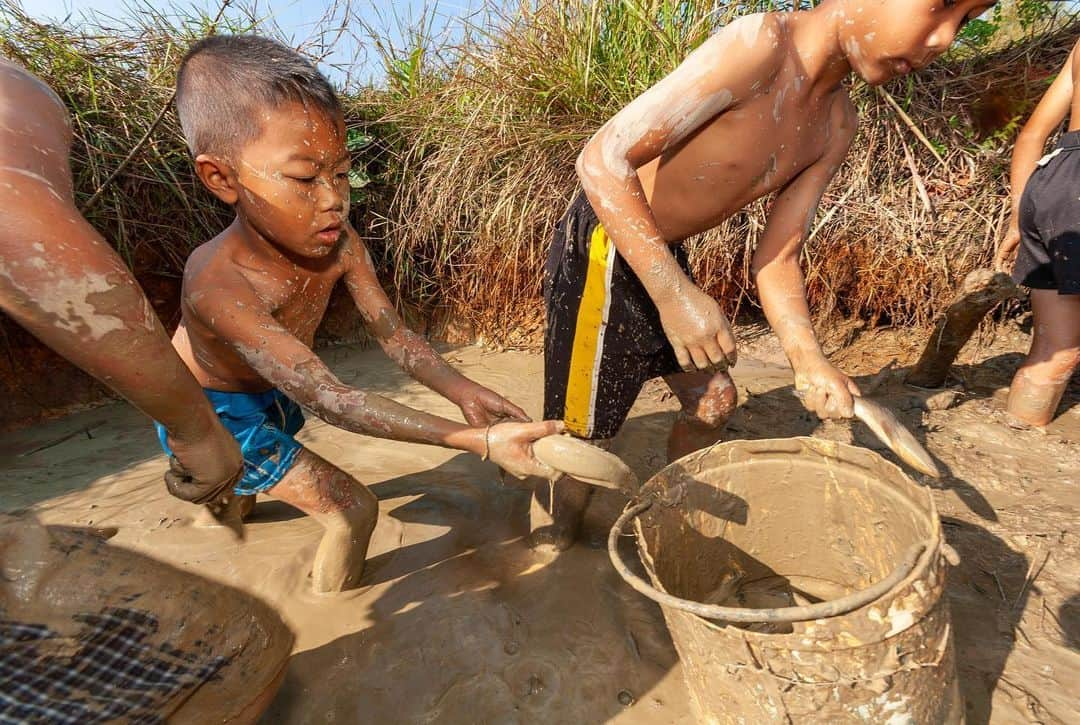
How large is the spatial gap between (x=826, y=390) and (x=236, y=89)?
1.78 m

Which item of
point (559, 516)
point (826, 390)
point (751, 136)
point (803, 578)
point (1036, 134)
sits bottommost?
point (803, 578)

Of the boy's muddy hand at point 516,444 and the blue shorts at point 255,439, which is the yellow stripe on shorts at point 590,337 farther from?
the blue shorts at point 255,439

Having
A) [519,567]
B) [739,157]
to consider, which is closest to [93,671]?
[519,567]

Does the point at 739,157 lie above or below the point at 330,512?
above

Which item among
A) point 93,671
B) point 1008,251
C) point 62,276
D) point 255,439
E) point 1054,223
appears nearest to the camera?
point 62,276

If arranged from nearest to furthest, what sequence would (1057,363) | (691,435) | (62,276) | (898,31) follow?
1. (62,276)
2. (898,31)
3. (691,435)
4. (1057,363)

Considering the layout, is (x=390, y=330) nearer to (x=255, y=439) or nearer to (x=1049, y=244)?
(x=255, y=439)

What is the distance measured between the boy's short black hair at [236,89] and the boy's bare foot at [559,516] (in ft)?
4.53

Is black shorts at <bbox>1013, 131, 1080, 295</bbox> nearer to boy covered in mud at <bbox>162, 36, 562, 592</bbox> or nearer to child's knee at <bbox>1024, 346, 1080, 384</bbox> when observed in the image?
child's knee at <bbox>1024, 346, 1080, 384</bbox>

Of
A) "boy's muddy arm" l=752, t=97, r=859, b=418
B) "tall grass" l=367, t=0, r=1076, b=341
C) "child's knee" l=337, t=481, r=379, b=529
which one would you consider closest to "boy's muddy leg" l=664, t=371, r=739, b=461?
"boy's muddy arm" l=752, t=97, r=859, b=418

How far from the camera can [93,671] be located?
0.89 m

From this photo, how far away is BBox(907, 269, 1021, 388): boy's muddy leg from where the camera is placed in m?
2.68

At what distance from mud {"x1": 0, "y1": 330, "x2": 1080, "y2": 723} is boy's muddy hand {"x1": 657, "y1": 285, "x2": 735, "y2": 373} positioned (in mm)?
808

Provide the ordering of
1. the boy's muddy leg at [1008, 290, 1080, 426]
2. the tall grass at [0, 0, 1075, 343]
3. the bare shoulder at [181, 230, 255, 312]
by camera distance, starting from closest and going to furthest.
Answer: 1. the bare shoulder at [181, 230, 255, 312]
2. the boy's muddy leg at [1008, 290, 1080, 426]
3. the tall grass at [0, 0, 1075, 343]
